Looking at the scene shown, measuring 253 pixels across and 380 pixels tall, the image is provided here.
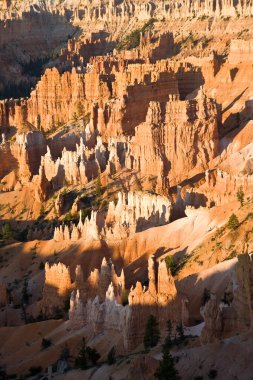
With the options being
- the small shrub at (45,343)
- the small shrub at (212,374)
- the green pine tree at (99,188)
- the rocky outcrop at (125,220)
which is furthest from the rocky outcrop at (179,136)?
the small shrub at (212,374)

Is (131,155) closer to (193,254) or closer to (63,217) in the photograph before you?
(63,217)

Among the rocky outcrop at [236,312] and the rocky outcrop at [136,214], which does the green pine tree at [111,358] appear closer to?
the rocky outcrop at [236,312]

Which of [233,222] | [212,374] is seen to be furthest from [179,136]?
[212,374]

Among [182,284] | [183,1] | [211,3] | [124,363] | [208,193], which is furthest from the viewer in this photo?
[183,1]

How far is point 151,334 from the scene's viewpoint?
141 feet

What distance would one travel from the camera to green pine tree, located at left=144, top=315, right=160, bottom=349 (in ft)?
140

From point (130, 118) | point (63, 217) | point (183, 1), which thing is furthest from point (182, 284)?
point (183, 1)

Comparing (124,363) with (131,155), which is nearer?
(124,363)

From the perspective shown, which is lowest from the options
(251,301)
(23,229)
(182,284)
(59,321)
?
(23,229)

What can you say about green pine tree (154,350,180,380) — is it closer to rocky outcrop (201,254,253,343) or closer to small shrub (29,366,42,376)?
rocky outcrop (201,254,253,343)

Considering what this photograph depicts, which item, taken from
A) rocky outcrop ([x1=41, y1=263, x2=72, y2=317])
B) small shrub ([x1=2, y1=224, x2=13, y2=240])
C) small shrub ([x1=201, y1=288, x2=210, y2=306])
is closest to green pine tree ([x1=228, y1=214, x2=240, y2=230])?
small shrub ([x1=201, y1=288, x2=210, y2=306])

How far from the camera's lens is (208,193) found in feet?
215

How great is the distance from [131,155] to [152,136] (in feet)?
7.09

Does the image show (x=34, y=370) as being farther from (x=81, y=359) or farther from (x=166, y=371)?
(x=166, y=371)
